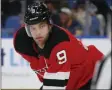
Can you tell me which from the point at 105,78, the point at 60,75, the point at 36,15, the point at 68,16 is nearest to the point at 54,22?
the point at 68,16

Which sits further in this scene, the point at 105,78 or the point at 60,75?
the point at 60,75

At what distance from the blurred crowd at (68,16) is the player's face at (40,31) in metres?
3.15

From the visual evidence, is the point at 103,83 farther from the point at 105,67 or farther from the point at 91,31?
the point at 91,31

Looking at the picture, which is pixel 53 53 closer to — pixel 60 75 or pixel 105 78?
pixel 60 75

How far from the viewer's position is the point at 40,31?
1604 millimetres

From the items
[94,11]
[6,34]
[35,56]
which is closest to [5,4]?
[6,34]

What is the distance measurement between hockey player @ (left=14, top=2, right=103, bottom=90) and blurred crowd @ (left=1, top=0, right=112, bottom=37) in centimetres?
304

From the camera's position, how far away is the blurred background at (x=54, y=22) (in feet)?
15.6

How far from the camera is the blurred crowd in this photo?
4867mm

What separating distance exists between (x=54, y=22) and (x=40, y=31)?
10.9 ft

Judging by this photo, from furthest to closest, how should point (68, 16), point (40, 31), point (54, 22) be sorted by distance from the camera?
1. point (68, 16)
2. point (54, 22)
3. point (40, 31)

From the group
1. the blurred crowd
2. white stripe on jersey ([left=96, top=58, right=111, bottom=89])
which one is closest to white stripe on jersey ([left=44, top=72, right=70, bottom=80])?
white stripe on jersey ([left=96, top=58, right=111, bottom=89])

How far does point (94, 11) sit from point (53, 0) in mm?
570

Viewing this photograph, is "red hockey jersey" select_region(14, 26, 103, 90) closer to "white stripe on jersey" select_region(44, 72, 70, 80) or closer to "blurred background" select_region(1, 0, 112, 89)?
"white stripe on jersey" select_region(44, 72, 70, 80)
